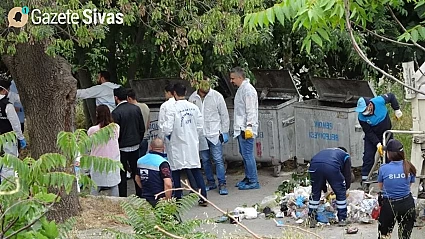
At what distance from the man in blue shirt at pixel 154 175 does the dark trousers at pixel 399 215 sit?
2.32 m

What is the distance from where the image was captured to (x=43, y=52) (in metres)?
8.98

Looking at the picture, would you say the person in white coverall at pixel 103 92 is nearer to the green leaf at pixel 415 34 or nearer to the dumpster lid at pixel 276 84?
the dumpster lid at pixel 276 84

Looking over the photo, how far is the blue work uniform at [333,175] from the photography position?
8930mm

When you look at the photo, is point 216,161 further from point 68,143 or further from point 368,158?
point 68,143

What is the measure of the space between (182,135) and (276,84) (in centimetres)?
312

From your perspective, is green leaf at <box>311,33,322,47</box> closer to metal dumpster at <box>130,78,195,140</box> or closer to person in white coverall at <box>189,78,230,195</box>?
person in white coverall at <box>189,78,230,195</box>

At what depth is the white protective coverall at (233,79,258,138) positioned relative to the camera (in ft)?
36.4

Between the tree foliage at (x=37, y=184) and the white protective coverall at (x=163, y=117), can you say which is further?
the white protective coverall at (x=163, y=117)

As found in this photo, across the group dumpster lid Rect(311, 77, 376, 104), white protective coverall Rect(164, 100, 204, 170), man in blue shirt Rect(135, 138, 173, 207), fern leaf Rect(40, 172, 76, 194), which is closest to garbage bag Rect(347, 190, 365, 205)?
white protective coverall Rect(164, 100, 204, 170)

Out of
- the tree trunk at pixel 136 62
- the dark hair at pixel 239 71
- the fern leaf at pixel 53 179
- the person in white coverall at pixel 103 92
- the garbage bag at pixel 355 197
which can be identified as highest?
the tree trunk at pixel 136 62

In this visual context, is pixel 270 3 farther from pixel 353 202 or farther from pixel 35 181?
pixel 35 181

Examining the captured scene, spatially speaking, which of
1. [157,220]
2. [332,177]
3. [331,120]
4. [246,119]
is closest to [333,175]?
[332,177]

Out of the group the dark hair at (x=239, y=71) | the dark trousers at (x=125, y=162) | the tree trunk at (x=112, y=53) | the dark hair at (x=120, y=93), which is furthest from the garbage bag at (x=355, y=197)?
the tree trunk at (x=112, y=53)

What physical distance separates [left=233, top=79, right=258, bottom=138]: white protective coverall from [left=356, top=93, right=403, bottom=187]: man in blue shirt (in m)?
1.48
